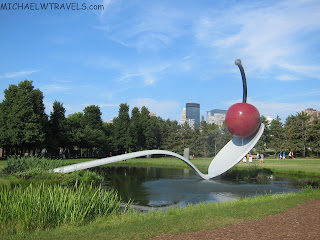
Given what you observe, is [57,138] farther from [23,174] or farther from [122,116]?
[23,174]

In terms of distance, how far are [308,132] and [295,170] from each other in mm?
25333

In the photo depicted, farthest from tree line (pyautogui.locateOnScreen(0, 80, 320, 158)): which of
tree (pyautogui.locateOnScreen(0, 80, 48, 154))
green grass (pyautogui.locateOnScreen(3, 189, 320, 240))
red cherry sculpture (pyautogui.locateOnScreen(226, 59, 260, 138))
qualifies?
green grass (pyautogui.locateOnScreen(3, 189, 320, 240))

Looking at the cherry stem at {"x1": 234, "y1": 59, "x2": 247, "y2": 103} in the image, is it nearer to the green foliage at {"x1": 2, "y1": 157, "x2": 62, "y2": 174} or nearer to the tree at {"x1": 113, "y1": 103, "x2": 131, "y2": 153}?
the green foliage at {"x1": 2, "y1": 157, "x2": 62, "y2": 174}

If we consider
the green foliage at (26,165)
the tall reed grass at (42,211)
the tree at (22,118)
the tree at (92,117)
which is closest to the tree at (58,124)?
the tree at (22,118)

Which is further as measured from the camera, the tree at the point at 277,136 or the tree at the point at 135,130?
the tree at the point at 135,130

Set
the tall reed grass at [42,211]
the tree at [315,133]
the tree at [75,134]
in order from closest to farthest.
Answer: the tall reed grass at [42,211] < the tree at [75,134] < the tree at [315,133]

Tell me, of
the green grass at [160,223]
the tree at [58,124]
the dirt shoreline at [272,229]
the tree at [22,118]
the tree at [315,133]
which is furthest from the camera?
the tree at [315,133]

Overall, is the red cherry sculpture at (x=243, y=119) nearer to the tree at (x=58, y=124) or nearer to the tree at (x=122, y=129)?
the tree at (x=58, y=124)

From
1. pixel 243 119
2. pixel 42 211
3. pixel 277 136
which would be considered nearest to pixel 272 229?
pixel 42 211

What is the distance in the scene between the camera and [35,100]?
3153 centimetres

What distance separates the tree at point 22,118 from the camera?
29.2m

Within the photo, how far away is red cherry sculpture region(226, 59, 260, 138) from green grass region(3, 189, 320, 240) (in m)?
7.25

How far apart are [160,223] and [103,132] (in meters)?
40.4

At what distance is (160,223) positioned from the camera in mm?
5758
